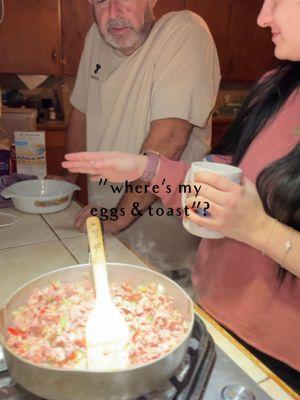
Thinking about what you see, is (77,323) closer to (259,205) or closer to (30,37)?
(259,205)

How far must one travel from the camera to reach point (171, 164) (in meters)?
0.91

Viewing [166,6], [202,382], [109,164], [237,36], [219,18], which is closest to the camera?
[202,382]

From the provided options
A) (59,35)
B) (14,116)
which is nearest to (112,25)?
(14,116)

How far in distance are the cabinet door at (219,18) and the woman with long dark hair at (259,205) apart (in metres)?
2.75

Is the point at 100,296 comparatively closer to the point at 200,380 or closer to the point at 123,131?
the point at 200,380

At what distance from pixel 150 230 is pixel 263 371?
972 mm

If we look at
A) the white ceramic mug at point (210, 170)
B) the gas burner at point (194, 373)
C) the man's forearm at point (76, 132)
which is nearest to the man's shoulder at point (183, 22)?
the man's forearm at point (76, 132)

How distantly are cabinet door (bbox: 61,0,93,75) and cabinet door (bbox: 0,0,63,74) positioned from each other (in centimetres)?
5

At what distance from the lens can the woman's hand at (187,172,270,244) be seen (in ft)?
2.05

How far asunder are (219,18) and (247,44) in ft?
1.33

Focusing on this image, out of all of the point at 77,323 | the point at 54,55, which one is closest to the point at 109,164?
the point at 77,323

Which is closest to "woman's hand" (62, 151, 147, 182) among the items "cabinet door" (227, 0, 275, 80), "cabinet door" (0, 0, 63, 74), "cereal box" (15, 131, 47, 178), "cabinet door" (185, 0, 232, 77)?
"cereal box" (15, 131, 47, 178)

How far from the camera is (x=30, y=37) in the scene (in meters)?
2.98

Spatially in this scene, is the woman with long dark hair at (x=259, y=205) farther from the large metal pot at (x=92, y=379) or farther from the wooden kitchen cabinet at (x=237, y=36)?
the wooden kitchen cabinet at (x=237, y=36)
